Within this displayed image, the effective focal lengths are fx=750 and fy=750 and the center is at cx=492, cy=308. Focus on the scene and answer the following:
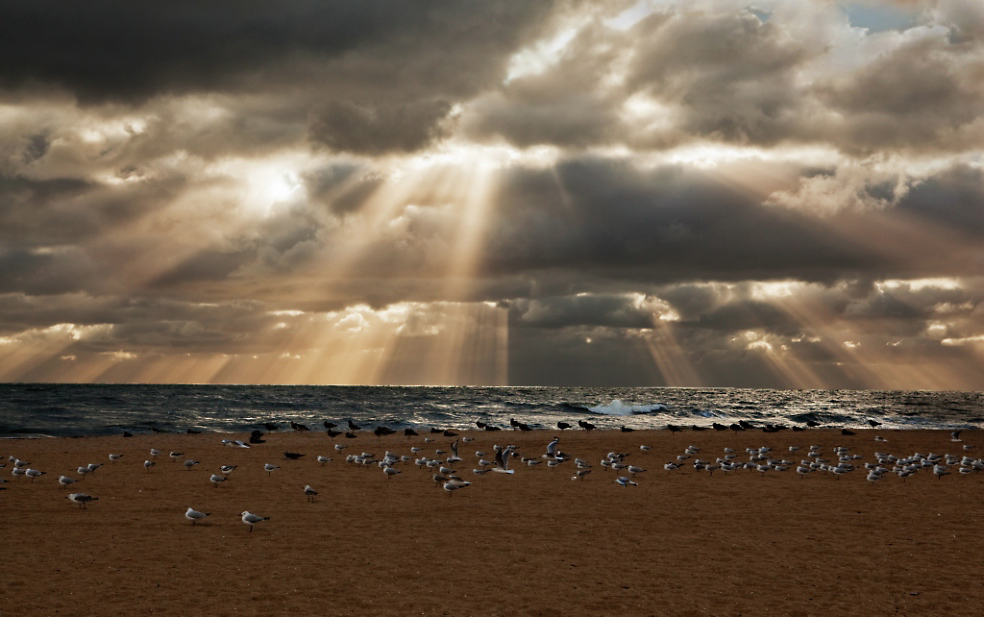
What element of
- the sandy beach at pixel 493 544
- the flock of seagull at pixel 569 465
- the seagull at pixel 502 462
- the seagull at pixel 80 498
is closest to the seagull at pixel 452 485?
the flock of seagull at pixel 569 465

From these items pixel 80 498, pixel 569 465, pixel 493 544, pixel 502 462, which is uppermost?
pixel 502 462

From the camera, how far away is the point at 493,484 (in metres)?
25.0

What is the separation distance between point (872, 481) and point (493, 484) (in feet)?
44.2

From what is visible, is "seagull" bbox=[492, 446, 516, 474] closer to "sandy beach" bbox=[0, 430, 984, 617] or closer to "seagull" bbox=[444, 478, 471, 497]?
"sandy beach" bbox=[0, 430, 984, 617]

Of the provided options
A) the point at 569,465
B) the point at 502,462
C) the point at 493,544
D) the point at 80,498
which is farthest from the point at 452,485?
the point at 80,498

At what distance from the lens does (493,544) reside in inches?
640

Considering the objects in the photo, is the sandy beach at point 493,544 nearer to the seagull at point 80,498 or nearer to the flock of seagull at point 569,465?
the seagull at point 80,498

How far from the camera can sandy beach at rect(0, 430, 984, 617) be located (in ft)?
40.5

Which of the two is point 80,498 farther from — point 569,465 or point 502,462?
point 569,465

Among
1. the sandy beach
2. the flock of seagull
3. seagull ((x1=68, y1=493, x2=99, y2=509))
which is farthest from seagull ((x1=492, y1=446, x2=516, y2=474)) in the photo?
seagull ((x1=68, y1=493, x2=99, y2=509))

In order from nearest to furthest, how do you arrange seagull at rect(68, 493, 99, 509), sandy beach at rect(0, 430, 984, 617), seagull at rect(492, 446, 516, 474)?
sandy beach at rect(0, 430, 984, 617)
seagull at rect(68, 493, 99, 509)
seagull at rect(492, 446, 516, 474)

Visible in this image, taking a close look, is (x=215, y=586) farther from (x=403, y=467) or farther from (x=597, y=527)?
(x=403, y=467)

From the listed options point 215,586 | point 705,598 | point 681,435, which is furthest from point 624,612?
point 681,435

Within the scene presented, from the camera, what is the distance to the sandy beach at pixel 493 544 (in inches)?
486
